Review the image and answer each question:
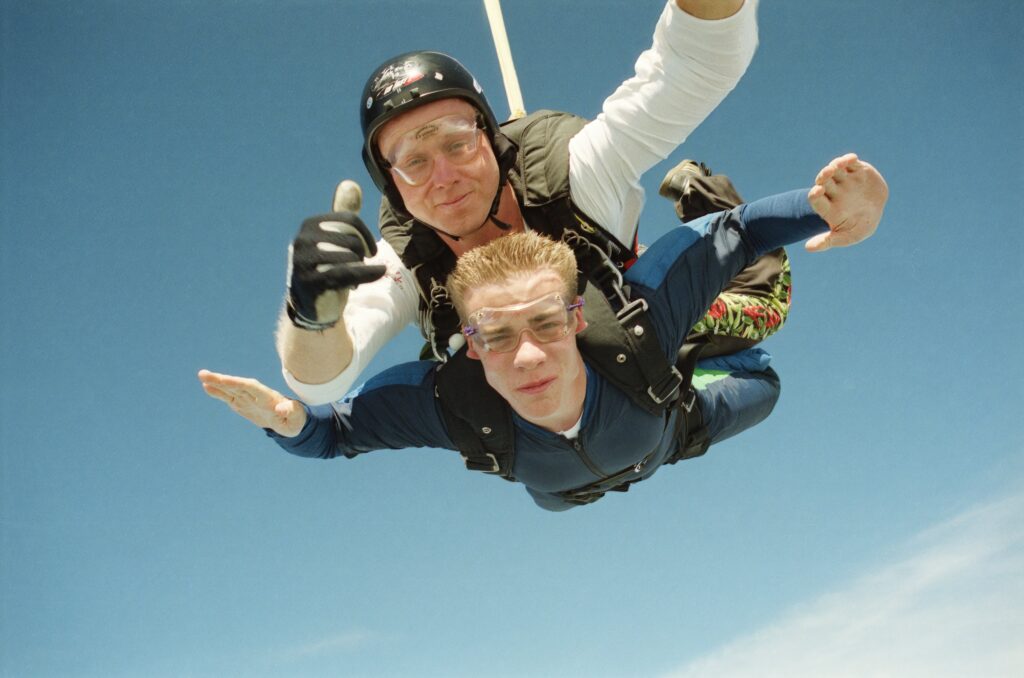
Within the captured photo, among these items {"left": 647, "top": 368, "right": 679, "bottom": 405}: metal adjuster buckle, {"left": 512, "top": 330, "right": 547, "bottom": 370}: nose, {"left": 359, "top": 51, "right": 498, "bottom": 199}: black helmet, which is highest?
{"left": 359, "top": 51, "right": 498, "bottom": 199}: black helmet

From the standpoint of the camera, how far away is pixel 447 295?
11.0ft

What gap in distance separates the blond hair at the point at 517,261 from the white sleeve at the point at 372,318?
274 millimetres

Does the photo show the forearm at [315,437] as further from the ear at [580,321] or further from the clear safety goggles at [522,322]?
the ear at [580,321]

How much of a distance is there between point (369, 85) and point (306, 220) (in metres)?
0.93

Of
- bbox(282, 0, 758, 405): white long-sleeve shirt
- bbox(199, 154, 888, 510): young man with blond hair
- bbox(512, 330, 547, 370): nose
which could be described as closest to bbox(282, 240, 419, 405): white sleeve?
bbox(282, 0, 758, 405): white long-sleeve shirt

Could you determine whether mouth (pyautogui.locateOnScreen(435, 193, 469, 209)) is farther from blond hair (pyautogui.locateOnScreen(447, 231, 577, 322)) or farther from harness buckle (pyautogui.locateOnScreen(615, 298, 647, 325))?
harness buckle (pyautogui.locateOnScreen(615, 298, 647, 325))

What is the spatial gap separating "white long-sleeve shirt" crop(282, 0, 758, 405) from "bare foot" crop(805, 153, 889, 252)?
1.47 feet

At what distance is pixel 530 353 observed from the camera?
319 cm

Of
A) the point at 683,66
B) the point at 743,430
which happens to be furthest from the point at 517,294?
the point at 743,430

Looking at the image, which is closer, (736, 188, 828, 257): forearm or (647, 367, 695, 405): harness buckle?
(736, 188, 828, 257): forearm

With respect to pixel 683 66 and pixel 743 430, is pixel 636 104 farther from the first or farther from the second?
pixel 743 430

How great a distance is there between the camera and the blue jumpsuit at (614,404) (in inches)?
127

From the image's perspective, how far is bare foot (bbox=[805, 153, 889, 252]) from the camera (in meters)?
2.83

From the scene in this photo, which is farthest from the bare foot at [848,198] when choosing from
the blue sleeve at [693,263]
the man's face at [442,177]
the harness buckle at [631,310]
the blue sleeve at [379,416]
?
the blue sleeve at [379,416]
